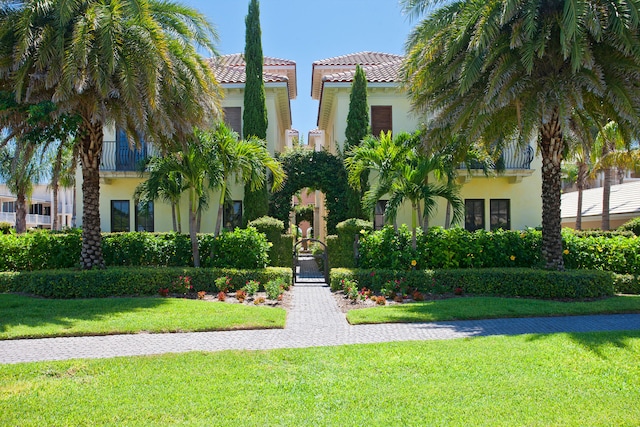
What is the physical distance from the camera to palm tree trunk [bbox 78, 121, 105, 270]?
1277 cm

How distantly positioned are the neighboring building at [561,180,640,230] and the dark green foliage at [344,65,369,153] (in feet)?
55.7

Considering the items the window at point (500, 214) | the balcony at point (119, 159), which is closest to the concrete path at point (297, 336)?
the window at point (500, 214)

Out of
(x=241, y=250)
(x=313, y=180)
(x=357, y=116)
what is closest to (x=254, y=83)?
(x=357, y=116)

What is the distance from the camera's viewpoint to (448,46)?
37.2 feet

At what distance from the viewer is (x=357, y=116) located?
18203 mm

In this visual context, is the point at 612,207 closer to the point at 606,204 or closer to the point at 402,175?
the point at 606,204

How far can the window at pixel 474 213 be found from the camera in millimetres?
20031

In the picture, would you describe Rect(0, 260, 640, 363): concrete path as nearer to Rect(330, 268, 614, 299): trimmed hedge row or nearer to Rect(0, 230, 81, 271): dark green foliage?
Rect(330, 268, 614, 299): trimmed hedge row

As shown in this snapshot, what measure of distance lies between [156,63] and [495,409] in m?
9.92

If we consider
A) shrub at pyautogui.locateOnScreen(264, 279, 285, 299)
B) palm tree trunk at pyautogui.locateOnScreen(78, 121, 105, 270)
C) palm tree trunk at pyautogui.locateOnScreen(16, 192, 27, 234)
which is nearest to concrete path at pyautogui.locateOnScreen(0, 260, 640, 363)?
shrub at pyautogui.locateOnScreen(264, 279, 285, 299)

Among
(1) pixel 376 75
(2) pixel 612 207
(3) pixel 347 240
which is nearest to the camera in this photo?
(3) pixel 347 240

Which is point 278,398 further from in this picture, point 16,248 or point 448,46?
point 16,248

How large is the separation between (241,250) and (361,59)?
48.9 feet

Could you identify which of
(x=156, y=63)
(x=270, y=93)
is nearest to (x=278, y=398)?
(x=156, y=63)
